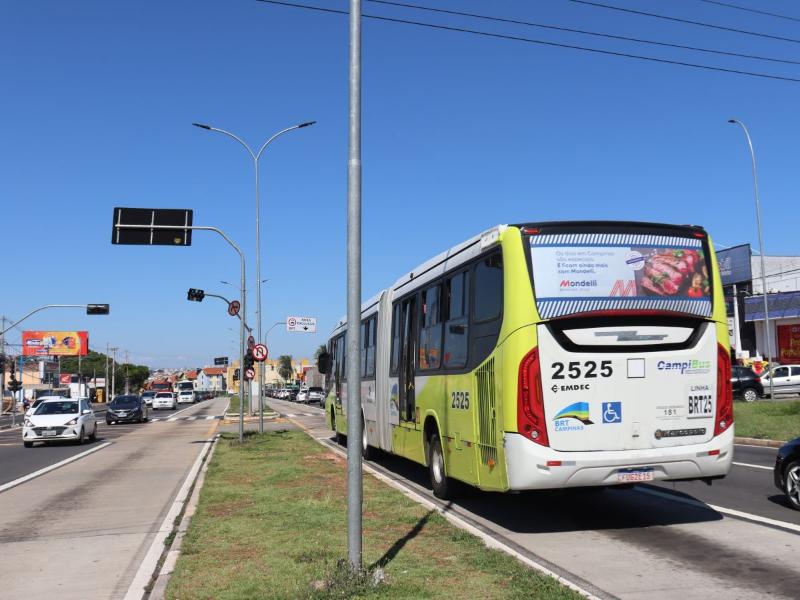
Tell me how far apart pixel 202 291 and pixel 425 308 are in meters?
19.6

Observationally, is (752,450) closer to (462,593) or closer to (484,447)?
(484,447)

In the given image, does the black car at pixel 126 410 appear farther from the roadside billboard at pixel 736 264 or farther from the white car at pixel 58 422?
the roadside billboard at pixel 736 264

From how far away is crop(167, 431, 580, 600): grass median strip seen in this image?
236 inches

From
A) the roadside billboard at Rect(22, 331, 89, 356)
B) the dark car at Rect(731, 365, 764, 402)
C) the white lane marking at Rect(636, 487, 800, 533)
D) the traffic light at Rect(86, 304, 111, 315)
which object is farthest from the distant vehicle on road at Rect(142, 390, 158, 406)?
the white lane marking at Rect(636, 487, 800, 533)

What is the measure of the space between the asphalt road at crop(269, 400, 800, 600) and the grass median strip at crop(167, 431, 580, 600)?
22.9 inches

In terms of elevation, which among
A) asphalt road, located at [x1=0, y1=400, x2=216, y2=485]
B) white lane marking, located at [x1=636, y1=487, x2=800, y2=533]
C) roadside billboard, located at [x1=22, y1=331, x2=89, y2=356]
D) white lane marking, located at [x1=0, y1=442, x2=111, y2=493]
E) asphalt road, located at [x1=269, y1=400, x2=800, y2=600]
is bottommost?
asphalt road, located at [x1=0, y1=400, x2=216, y2=485]

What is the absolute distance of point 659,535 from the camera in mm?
8219

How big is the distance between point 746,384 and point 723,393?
29.3 metres

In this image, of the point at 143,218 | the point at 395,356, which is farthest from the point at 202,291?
the point at 395,356

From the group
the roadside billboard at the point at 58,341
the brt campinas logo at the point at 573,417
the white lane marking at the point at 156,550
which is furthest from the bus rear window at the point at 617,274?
the roadside billboard at the point at 58,341

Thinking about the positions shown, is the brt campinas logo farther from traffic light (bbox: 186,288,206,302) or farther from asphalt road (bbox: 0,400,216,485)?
traffic light (bbox: 186,288,206,302)

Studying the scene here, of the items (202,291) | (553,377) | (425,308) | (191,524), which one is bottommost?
(191,524)

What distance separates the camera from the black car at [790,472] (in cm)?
919

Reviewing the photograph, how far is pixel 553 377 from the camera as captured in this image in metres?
8.04
